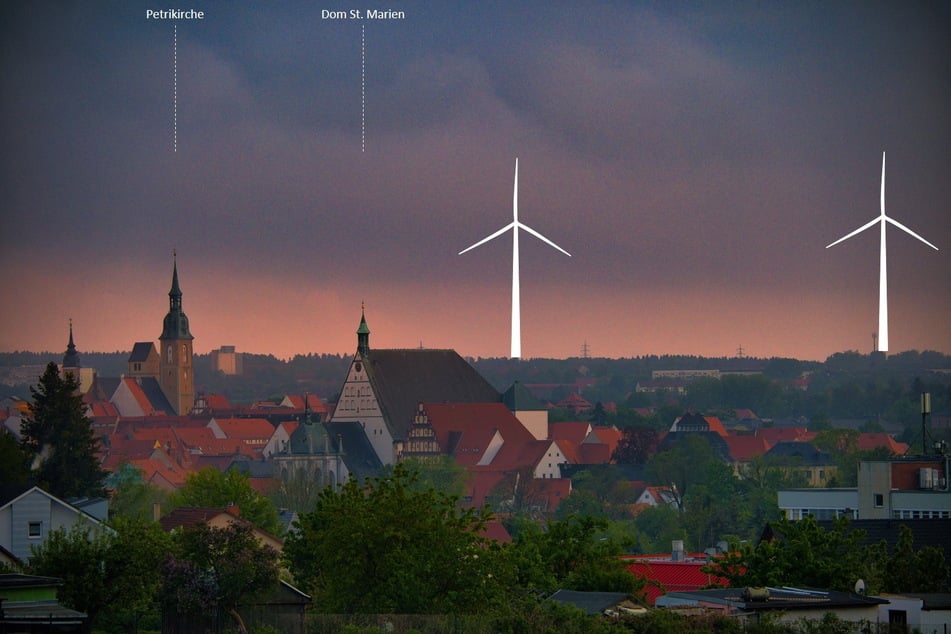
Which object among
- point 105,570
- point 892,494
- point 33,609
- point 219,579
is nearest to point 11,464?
point 892,494

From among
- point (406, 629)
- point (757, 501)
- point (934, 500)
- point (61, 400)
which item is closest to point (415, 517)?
point (406, 629)

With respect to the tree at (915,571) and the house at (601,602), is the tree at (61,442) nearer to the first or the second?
the tree at (915,571)

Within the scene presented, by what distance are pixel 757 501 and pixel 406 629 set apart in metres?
118

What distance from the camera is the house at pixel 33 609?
31.8 m

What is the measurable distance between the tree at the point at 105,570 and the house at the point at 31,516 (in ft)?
54.2

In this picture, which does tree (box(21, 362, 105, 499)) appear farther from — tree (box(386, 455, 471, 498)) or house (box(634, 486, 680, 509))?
house (box(634, 486, 680, 509))

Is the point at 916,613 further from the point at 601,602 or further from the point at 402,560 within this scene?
the point at 402,560

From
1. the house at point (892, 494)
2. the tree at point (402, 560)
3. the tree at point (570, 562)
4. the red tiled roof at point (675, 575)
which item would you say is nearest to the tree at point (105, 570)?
the tree at point (402, 560)

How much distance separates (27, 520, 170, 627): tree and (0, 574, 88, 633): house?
620 centimetres

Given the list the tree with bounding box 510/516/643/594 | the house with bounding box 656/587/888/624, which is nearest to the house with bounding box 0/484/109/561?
the tree with bounding box 510/516/643/594

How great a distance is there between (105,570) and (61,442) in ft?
198

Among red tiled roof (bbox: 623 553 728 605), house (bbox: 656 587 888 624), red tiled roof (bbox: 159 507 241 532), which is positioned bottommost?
red tiled roof (bbox: 623 553 728 605)

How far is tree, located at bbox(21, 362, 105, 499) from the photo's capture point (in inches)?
3959

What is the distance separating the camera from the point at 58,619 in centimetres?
3253
